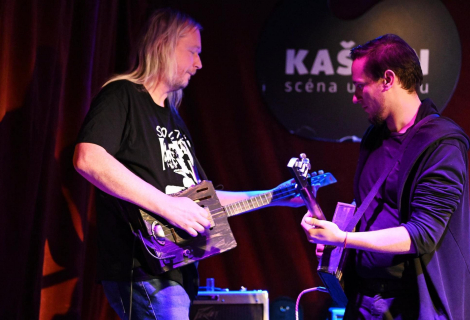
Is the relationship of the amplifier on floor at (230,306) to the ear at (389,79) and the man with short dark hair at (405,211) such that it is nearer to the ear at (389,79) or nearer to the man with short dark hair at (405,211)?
the man with short dark hair at (405,211)

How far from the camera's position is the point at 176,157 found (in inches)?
90.1

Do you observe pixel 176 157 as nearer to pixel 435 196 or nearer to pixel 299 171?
pixel 299 171

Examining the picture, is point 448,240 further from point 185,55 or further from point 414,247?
point 185,55

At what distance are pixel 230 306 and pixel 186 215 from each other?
1.08 metres

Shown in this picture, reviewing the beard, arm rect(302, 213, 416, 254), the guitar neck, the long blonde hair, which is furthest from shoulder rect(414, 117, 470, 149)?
the long blonde hair

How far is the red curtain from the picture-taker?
2.63 metres

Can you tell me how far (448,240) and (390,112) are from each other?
0.57m

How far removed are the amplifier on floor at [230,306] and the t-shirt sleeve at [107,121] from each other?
124 centimetres

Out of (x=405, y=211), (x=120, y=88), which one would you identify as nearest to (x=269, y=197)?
(x=405, y=211)

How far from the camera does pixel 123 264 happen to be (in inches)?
79.2

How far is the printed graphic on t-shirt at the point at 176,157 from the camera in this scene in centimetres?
222

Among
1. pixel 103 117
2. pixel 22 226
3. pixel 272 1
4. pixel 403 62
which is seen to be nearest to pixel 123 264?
pixel 103 117

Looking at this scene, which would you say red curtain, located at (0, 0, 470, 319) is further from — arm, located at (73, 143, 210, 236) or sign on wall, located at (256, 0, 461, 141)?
arm, located at (73, 143, 210, 236)

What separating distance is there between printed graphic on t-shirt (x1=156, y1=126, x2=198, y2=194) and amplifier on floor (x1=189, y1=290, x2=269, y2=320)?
901mm
